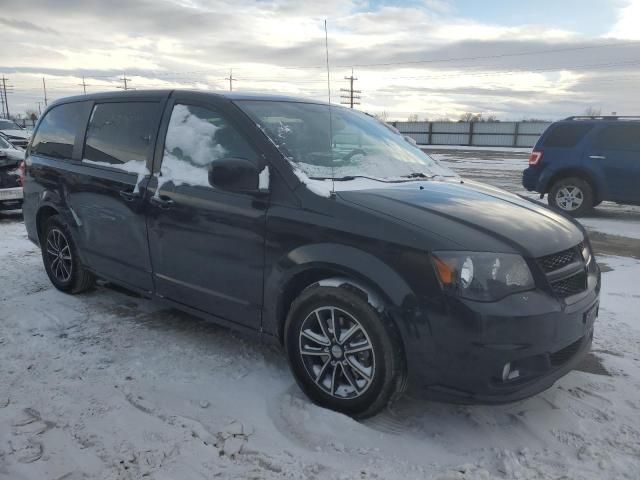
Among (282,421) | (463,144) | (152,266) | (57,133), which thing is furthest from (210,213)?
(463,144)

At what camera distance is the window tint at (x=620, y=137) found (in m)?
9.26

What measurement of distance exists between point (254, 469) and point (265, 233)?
1.28 meters

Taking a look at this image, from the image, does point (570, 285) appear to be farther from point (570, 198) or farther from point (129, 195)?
point (570, 198)

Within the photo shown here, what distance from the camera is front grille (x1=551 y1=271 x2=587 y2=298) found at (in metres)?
2.69

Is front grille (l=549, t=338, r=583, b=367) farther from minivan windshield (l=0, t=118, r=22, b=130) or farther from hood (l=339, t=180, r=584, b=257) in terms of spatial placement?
minivan windshield (l=0, t=118, r=22, b=130)

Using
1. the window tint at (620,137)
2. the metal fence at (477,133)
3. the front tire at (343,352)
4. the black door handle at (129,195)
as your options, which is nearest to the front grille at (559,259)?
the front tire at (343,352)

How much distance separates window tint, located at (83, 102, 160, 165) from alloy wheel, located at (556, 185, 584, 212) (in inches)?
327

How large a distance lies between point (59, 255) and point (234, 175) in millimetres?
2796

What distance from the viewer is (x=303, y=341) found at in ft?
9.82

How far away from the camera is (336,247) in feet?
9.14

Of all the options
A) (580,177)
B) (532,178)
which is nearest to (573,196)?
(580,177)

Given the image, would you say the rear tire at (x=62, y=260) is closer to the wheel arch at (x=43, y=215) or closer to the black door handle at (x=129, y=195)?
the wheel arch at (x=43, y=215)

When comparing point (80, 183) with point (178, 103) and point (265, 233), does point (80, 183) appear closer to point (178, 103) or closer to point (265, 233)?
point (178, 103)

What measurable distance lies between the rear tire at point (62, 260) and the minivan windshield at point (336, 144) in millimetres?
2353
